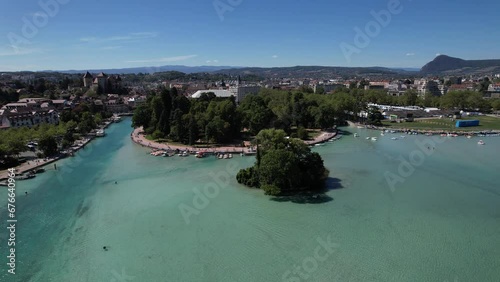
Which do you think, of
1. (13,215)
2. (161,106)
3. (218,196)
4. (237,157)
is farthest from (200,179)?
(161,106)

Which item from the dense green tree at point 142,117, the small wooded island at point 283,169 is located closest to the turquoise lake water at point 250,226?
the small wooded island at point 283,169

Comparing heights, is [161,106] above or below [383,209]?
above

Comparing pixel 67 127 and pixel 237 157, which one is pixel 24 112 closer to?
pixel 67 127

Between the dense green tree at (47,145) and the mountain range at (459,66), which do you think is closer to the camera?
the dense green tree at (47,145)

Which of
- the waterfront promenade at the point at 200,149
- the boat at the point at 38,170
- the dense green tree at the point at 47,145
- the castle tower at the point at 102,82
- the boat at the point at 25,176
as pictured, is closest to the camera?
the boat at the point at 25,176

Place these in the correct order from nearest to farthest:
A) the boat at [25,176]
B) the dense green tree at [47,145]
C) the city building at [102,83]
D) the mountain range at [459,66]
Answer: the boat at [25,176] → the dense green tree at [47,145] → the city building at [102,83] → the mountain range at [459,66]

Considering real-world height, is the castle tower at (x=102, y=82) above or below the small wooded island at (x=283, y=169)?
above

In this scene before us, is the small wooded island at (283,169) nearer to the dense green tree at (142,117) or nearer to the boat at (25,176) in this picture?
the boat at (25,176)
